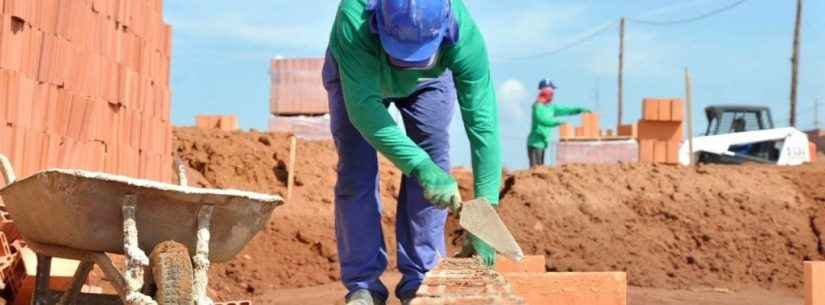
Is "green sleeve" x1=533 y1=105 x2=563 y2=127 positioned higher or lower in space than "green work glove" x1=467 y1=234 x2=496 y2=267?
higher

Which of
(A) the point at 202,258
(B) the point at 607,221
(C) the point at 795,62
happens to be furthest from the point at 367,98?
(C) the point at 795,62

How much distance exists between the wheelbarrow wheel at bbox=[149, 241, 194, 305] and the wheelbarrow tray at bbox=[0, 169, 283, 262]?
0.22 meters

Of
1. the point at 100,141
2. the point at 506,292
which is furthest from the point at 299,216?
the point at 506,292

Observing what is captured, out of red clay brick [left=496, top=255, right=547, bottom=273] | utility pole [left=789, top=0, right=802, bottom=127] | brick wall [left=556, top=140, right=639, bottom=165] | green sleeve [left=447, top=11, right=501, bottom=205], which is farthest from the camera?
utility pole [left=789, top=0, right=802, bottom=127]

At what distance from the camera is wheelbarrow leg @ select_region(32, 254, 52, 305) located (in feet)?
10.8

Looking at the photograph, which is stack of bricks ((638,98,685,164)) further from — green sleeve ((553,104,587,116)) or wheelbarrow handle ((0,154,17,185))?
wheelbarrow handle ((0,154,17,185))

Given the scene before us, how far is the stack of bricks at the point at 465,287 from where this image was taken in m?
2.44

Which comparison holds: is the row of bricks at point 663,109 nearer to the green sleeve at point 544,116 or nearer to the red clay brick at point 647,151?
the red clay brick at point 647,151

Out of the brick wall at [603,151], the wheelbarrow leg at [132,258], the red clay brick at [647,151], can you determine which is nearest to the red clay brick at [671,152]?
the red clay brick at [647,151]

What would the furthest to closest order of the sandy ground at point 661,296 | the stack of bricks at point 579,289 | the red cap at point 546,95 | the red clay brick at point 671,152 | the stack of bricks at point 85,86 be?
1. the red clay brick at point 671,152
2. the red cap at point 546,95
3. the sandy ground at point 661,296
4. the stack of bricks at point 85,86
5. the stack of bricks at point 579,289

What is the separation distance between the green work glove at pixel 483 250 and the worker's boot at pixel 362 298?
445 mm

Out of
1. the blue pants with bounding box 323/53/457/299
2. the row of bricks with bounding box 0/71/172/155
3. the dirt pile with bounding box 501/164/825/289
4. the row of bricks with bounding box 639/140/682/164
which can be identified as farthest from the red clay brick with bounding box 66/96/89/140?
the row of bricks with bounding box 639/140/682/164

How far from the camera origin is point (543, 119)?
12.6 m

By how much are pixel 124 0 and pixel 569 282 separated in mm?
3846
